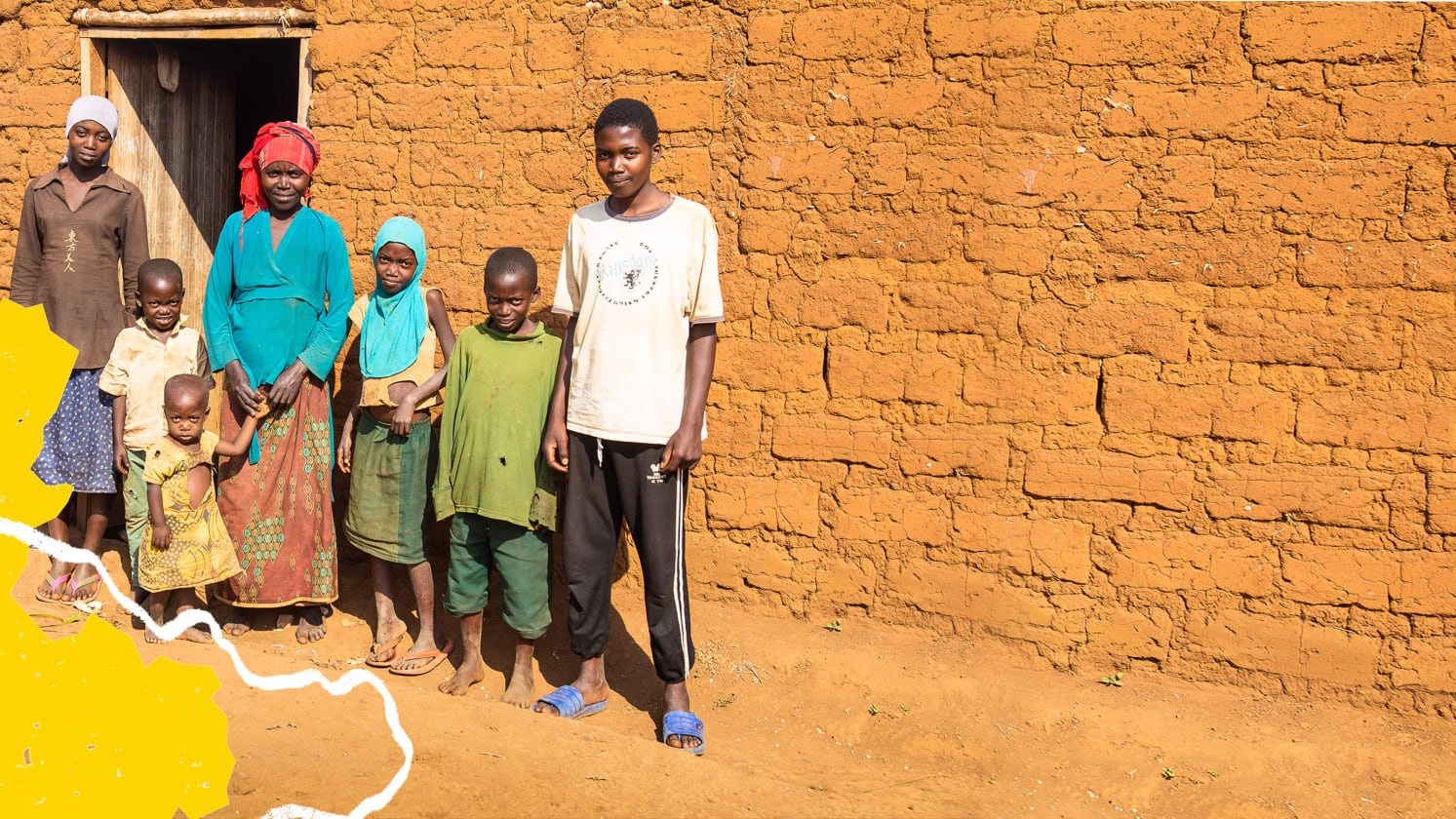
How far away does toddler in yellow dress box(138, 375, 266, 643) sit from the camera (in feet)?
12.8

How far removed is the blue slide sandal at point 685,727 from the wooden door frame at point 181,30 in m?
3.14

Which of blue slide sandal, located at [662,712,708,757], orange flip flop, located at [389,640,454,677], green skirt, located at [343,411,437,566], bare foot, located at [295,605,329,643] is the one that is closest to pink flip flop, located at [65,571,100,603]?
bare foot, located at [295,605,329,643]

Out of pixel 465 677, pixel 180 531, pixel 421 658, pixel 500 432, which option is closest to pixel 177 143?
pixel 180 531

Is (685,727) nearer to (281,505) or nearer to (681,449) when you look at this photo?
(681,449)

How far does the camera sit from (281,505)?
4156 millimetres

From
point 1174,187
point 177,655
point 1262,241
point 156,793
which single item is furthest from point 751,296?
point 156,793

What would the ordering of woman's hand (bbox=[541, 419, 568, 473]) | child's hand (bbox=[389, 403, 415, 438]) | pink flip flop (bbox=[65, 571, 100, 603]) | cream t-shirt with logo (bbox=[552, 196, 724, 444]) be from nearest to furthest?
1. cream t-shirt with logo (bbox=[552, 196, 724, 444])
2. woman's hand (bbox=[541, 419, 568, 473])
3. child's hand (bbox=[389, 403, 415, 438])
4. pink flip flop (bbox=[65, 571, 100, 603])

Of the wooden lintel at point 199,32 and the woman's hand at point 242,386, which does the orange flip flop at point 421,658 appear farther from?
the wooden lintel at point 199,32

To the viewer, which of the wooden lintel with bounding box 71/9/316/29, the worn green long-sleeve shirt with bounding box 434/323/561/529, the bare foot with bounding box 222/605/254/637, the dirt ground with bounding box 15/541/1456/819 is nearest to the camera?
the dirt ground with bounding box 15/541/1456/819

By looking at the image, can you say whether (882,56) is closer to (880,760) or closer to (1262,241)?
(1262,241)

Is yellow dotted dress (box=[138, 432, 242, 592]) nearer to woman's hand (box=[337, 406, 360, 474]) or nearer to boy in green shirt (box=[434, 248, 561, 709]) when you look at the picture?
woman's hand (box=[337, 406, 360, 474])

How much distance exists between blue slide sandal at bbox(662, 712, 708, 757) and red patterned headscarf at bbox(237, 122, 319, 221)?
99.2 inches

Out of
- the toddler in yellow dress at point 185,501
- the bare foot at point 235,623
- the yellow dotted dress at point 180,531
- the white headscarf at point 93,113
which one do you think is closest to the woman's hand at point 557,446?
the toddler in yellow dress at point 185,501

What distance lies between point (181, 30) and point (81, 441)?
77.8 inches
